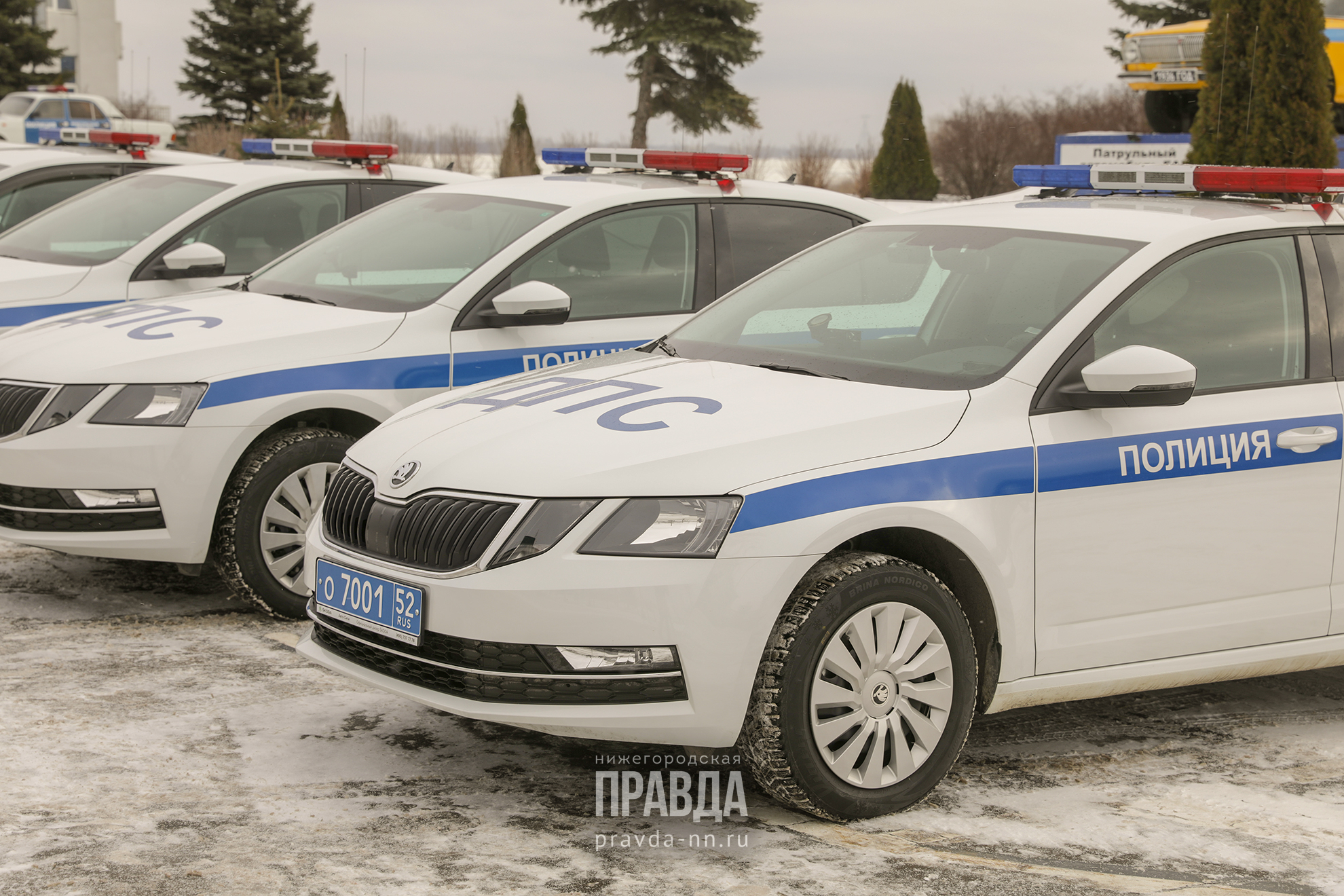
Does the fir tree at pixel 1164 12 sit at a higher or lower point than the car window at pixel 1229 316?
higher

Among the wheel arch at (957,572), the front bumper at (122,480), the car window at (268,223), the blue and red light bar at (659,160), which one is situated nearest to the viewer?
the wheel arch at (957,572)

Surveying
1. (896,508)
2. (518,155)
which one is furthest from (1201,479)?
(518,155)

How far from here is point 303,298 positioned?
646 cm

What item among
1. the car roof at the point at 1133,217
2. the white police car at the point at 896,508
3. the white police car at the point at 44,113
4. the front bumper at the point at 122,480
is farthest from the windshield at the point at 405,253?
the white police car at the point at 44,113

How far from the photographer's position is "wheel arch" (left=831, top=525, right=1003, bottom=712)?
3912 mm

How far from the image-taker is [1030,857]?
368 cm

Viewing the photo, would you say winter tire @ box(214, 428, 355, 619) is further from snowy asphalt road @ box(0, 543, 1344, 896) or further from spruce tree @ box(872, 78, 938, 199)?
spruce tree @ box(872, 78, 938, 199)

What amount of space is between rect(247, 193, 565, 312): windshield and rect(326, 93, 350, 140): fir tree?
2416 centimetres

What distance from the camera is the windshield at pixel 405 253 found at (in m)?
6.28

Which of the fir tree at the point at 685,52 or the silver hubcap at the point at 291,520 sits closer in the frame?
the silver hubcap at the point at 291,520

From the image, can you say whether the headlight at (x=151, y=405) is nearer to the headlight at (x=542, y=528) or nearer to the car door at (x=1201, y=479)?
the headlight at (x=542, y=528)

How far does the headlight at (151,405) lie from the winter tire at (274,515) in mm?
289

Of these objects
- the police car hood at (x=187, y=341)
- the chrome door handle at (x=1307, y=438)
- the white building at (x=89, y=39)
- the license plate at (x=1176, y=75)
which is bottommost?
the chrome door handle at (x=1307, y=438)

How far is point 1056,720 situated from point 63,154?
8717 mm
